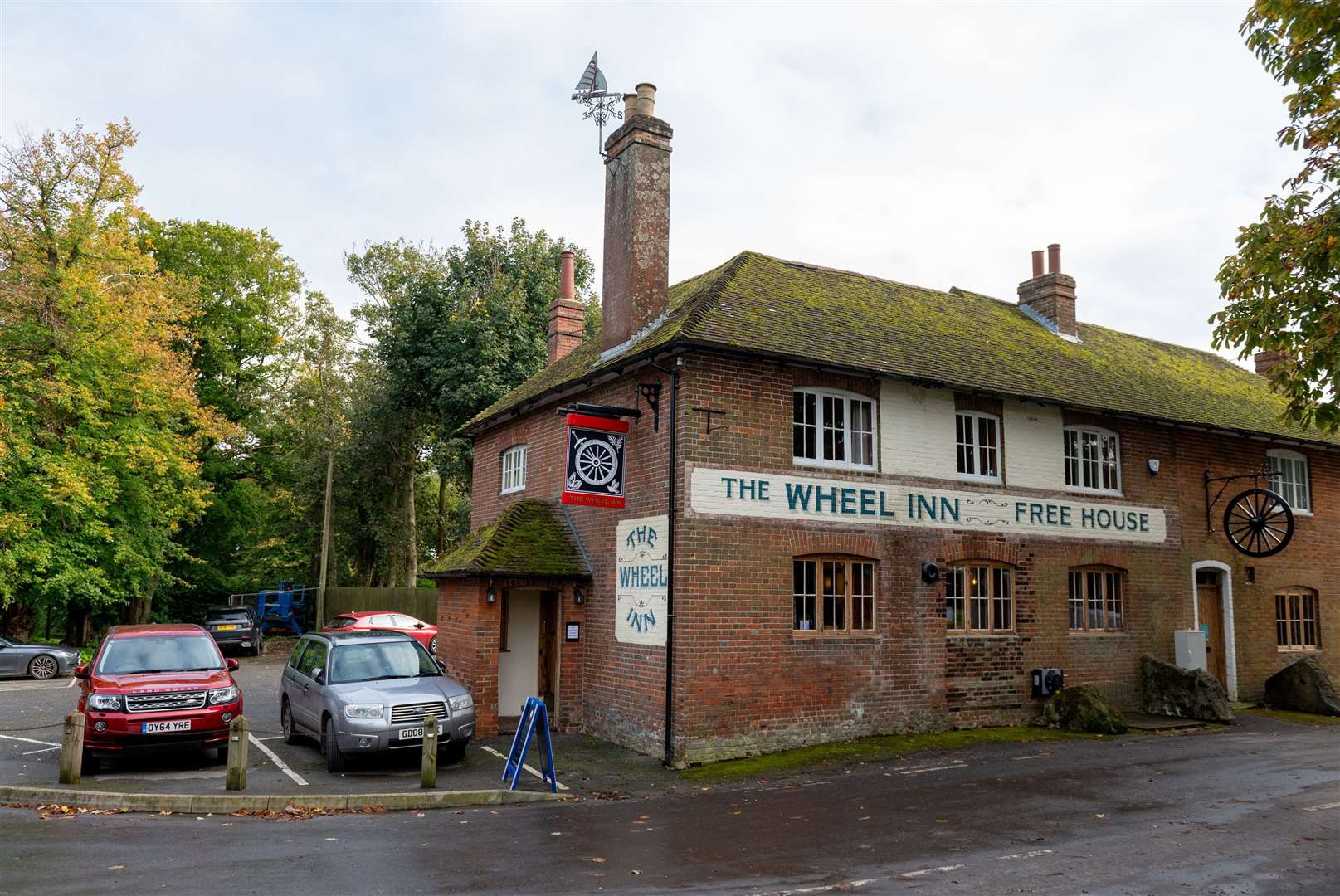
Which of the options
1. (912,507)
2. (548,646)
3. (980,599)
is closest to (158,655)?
(548,646)

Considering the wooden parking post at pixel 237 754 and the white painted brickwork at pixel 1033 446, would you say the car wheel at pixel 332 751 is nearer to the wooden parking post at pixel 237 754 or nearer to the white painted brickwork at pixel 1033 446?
the wooden parking post at pixel 237 754

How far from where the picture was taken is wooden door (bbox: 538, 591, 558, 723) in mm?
15922

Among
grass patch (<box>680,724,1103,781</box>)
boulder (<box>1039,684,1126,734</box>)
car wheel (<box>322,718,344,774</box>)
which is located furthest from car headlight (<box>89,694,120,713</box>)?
boulder (<box>1039,684,1126,734</box>)

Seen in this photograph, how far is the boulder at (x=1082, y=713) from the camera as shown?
15.5 metres

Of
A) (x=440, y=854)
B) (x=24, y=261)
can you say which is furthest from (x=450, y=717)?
(x=24, y=261)

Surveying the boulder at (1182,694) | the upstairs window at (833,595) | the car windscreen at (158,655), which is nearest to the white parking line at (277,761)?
the car windscreen at (158,655)

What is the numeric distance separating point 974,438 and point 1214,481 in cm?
642

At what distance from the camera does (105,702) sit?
456 inches

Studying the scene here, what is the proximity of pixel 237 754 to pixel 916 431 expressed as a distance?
420 inches

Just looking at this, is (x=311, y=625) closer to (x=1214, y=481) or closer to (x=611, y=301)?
(x=611, y=301)

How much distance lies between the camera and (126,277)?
1088 inches

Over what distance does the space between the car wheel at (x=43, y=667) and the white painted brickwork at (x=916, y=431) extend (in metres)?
20.8

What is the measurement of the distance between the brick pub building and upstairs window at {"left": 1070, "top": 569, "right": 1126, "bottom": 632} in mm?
46

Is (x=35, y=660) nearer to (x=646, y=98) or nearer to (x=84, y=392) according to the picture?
(x=84, y=392)
